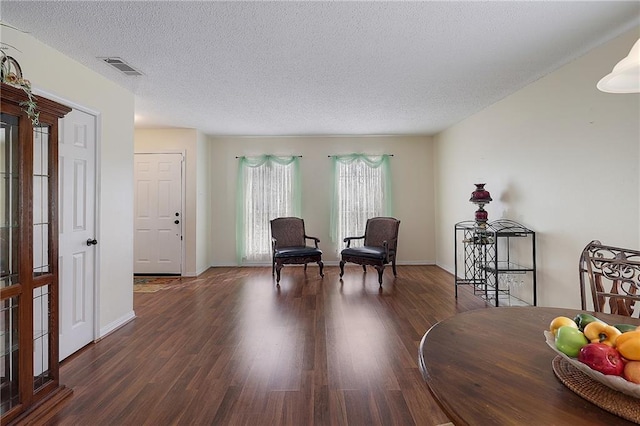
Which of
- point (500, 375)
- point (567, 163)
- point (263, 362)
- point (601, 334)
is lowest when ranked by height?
point (263, 362)

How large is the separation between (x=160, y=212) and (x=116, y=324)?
252 centimetres

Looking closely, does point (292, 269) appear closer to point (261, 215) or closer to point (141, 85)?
point (261, 215)

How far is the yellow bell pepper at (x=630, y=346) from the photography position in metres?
0.71

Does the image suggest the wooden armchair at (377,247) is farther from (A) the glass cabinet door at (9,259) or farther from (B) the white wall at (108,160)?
(A) the glass cabinet door at (9,259)

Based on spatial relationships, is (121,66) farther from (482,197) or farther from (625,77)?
(482,197)

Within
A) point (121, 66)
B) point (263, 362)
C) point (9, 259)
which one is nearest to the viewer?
point (9, 259)

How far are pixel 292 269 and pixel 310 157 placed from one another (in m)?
2.10

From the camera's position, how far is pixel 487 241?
3670 millimetres

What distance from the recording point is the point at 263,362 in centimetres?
236

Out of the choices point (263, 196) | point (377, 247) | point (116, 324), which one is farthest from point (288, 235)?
point (116, 324)

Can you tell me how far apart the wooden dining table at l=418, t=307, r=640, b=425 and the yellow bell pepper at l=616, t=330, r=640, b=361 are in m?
0.14

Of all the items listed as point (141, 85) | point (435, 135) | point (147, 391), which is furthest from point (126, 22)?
point (435, 135)

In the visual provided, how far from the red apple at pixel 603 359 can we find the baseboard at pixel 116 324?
11.2 ft

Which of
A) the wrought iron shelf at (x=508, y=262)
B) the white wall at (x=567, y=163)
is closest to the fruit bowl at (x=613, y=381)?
the white wall at (x=567, y=163)
